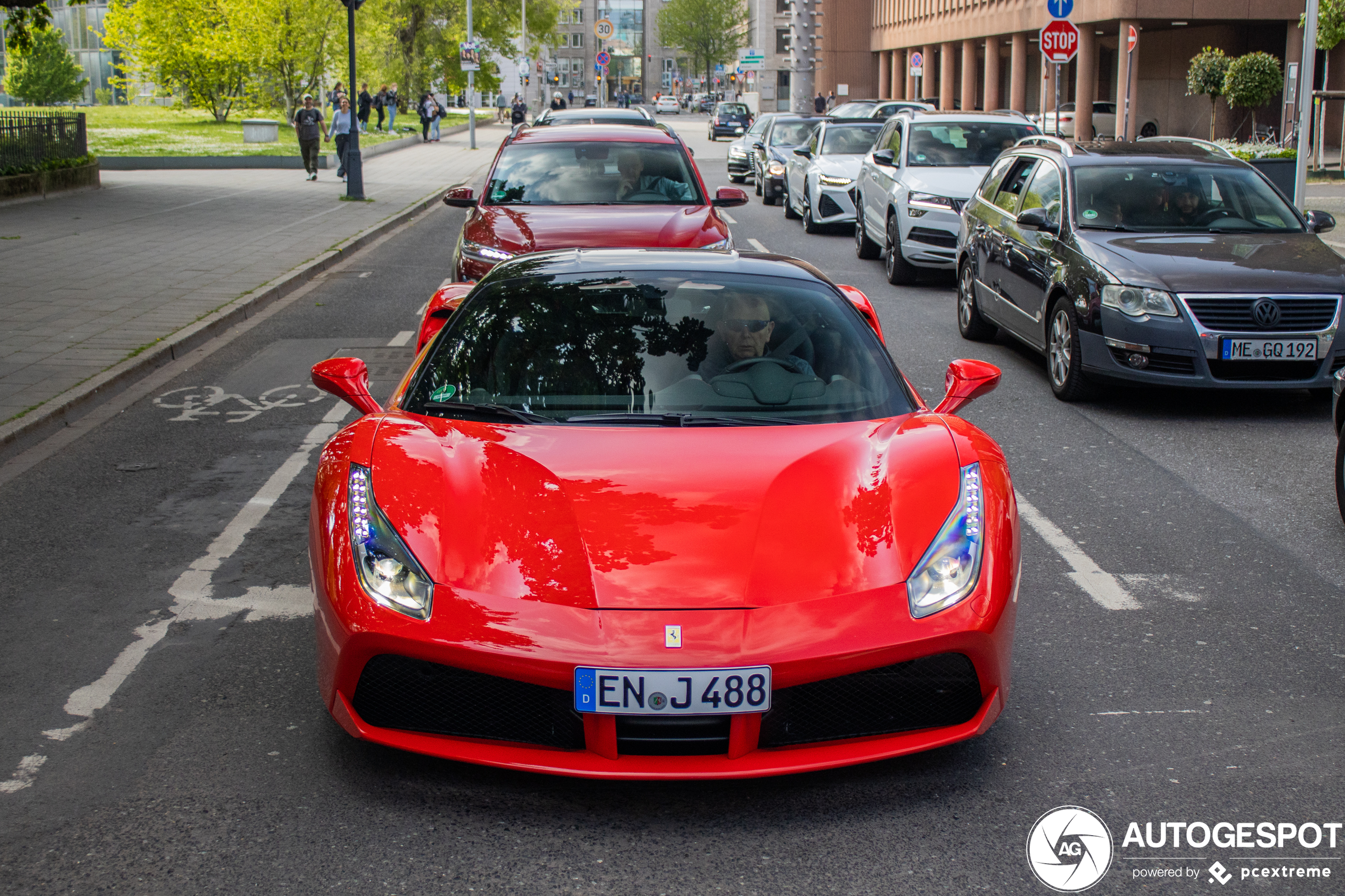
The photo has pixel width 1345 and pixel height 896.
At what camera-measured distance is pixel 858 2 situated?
249 feet

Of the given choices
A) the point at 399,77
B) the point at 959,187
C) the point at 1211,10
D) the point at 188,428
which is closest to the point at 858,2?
the point at 399,77

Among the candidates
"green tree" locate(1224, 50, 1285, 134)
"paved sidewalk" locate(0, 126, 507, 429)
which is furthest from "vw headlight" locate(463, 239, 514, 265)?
"green tree" locate(1224, 50, 1285, 134)

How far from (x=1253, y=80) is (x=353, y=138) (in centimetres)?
2375

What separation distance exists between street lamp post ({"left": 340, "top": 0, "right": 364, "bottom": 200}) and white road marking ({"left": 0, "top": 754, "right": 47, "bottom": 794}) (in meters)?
20.2

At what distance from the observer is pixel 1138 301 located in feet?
27.1

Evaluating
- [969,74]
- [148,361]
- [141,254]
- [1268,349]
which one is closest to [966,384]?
[1268,349]

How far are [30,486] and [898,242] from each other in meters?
9.75

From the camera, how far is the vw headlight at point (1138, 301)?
8.17 m

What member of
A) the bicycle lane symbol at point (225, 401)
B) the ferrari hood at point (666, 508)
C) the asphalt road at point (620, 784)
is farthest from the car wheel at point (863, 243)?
the ferrari hood at point (666, 508)

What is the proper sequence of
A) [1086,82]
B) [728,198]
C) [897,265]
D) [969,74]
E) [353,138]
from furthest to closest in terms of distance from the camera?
[969,74] → [1086,82] → [353,138] → [897,265] → [728,198]

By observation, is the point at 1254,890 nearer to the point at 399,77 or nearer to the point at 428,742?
the point at 428,742

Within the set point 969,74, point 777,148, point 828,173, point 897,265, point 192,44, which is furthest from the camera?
point 969,74

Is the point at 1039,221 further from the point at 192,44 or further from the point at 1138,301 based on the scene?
the point at 192,44

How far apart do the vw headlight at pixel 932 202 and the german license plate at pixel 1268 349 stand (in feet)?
21.1
